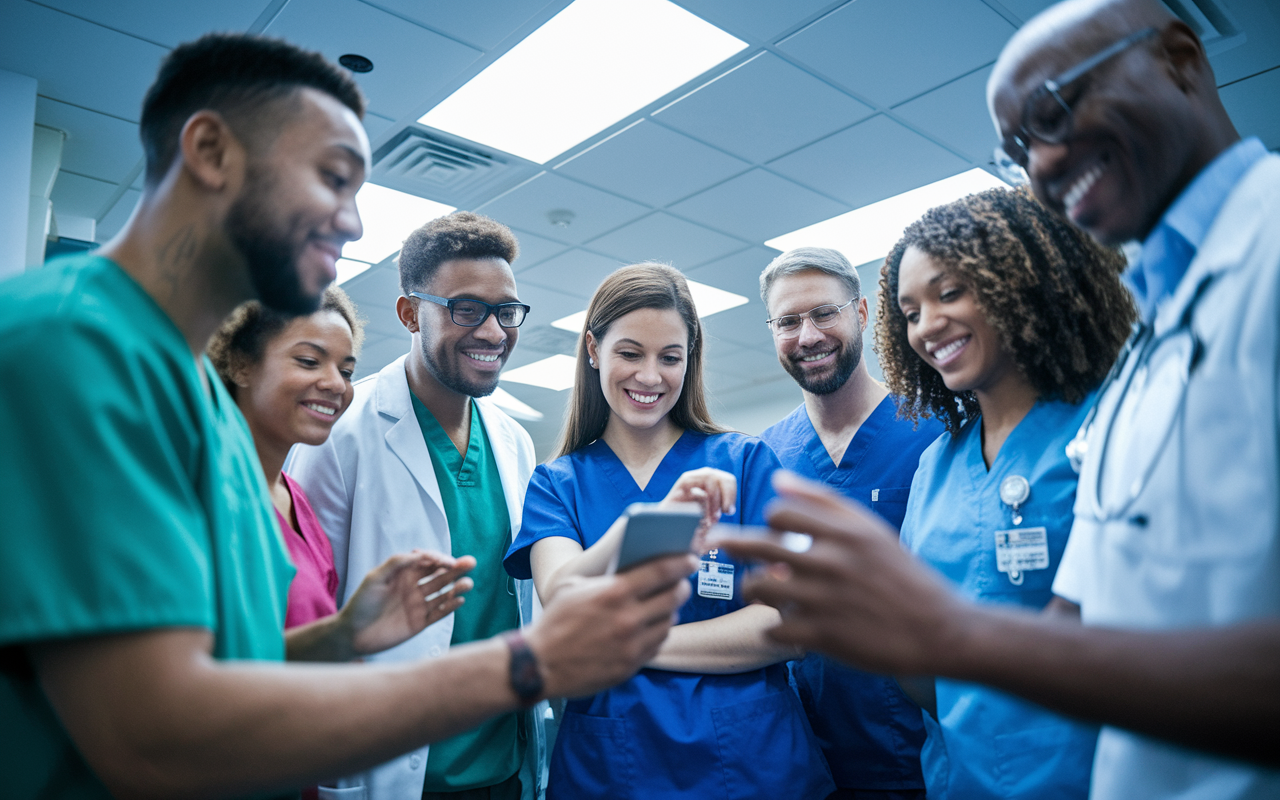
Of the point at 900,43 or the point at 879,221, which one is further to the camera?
the point at 879,221

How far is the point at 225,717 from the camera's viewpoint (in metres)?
0.71

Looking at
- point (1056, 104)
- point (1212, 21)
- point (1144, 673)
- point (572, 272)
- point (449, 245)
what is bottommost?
point (1144, 673)

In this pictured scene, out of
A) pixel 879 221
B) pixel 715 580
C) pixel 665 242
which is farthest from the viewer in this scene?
pixel 665 242

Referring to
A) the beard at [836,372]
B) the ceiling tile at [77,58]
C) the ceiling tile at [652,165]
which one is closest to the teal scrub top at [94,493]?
the beard at [836,372]

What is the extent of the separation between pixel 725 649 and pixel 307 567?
0.82 m

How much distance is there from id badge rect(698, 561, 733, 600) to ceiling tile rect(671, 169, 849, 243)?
2.50 metres

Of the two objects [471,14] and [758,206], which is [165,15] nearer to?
[471,14]

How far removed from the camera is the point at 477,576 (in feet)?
6.01

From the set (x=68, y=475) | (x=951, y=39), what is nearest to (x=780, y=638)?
(x=68, y=475)

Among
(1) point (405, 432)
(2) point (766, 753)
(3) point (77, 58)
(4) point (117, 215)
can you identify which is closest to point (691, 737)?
(2) point (766, 753)

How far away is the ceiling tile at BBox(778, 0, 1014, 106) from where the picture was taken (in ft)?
8.44

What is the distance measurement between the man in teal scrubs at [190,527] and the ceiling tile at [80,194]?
340 cm

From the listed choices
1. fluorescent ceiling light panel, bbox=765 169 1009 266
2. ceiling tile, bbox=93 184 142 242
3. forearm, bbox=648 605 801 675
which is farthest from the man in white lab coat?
ceiling tile, bbox=93 184 142 242

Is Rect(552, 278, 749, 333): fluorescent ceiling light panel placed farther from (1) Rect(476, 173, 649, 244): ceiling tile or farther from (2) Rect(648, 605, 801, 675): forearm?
(2) Rect(648, 605, 801, 675): forearm
